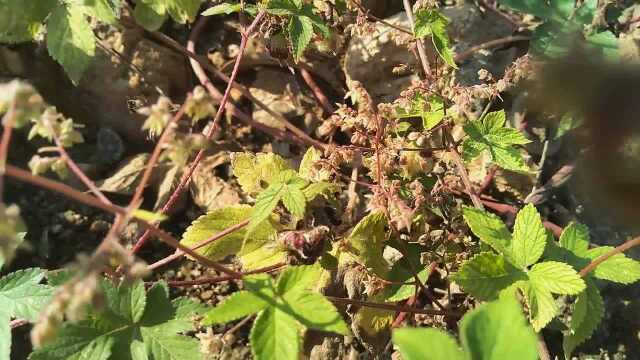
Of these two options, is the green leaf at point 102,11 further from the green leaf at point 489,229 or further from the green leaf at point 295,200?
the green leaf at point 489,229

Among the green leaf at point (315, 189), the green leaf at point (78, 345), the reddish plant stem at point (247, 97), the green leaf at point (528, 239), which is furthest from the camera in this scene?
the reddish plant stem at point (247, 97)

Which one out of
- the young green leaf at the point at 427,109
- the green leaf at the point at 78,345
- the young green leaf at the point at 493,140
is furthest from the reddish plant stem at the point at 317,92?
the green leaf at the point at 78,345

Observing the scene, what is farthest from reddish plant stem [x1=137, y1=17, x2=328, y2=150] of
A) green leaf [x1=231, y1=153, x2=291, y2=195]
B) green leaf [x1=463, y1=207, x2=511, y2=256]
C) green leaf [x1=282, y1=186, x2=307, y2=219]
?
green leaf [x1=463, y1=207, x2=511, y2=256]

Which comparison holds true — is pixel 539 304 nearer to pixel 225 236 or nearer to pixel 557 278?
pixel 557 278

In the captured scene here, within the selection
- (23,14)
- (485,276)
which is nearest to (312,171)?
(485,276)

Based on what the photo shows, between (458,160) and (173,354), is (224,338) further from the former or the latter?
(458,160)
